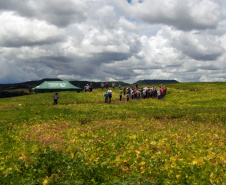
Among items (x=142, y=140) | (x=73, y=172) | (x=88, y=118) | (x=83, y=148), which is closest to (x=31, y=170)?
(x=73, y=172)

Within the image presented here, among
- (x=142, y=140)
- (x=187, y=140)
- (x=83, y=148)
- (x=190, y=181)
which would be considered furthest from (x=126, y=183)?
(x=187, y=140)

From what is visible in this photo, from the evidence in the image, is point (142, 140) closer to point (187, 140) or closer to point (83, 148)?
point (187, 140)

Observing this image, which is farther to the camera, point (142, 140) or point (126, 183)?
point (142, 140)

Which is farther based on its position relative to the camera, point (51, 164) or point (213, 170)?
point (51, 164)

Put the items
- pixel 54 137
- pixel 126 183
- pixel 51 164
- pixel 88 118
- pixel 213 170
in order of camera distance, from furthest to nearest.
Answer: pixel 88 118 < pixel 54 137 < pixel 51 164 < pixel 213 170 < pixel 126 183

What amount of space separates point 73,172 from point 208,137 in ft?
34.9

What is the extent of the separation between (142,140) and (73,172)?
6.23m

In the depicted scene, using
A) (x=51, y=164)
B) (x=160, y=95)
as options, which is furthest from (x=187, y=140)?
(x=160, y=95)

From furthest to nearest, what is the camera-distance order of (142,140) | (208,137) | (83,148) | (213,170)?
(208,137)
(142,140)
(83,148)
(213,170)

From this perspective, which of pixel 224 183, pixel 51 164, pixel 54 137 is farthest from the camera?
pixel 54 137

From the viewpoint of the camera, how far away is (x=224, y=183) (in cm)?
669

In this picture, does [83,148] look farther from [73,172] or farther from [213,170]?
[213,170]

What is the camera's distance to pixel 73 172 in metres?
8.42

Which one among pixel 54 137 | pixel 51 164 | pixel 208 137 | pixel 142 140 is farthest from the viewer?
pixel 54 137
